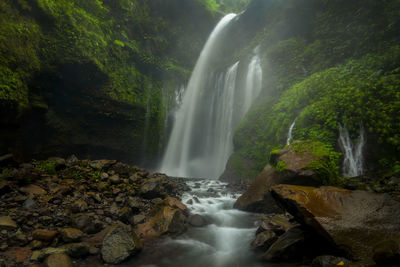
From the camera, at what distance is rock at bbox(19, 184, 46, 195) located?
5350mm

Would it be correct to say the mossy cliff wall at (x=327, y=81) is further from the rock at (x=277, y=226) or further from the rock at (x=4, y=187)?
the rock at (x=4, y=187)

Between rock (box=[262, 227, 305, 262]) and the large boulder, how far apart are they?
7.86 feet

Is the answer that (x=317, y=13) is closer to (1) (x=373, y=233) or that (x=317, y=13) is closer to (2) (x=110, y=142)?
(1) (x=373, y=233)

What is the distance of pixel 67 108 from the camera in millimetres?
10781

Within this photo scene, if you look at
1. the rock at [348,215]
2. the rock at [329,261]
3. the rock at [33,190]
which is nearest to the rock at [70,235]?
the rock at [33,190]

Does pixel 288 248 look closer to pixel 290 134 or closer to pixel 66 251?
pixel 66 251

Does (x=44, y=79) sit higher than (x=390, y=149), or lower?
higher

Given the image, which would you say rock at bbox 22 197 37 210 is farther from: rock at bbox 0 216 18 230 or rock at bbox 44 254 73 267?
rock at bbox 44 254 73 267

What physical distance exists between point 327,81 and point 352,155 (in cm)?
514

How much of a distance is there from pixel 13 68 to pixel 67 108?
11.2ft

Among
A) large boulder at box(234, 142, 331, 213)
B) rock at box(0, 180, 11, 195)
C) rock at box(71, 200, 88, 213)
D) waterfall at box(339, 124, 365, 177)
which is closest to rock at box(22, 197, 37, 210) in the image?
rock at box(0, 180, 11, 195)

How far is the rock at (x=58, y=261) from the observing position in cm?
327


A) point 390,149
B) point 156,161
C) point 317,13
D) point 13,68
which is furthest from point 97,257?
point 317,13

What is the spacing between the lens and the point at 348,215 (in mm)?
3432
